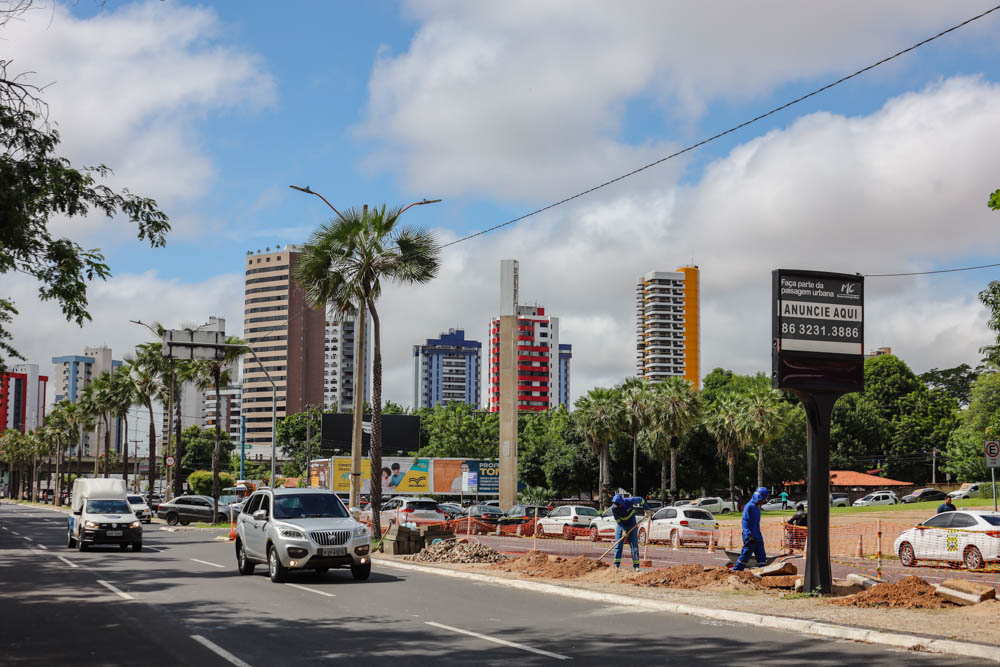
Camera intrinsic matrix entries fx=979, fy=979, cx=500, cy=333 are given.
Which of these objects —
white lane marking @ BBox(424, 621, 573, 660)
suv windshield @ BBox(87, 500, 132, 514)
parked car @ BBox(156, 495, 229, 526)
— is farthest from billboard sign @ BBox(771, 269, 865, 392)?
parked car @ BBox(156, 495, 229, 526)

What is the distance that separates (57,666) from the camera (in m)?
→ 9.73

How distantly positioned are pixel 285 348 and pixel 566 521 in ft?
527

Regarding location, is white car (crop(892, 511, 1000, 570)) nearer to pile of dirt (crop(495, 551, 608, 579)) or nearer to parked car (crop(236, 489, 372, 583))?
pile of dirt (crop(495, 551, 608, 579))

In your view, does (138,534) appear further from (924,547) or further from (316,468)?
(316,468)

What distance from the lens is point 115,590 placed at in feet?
57.7

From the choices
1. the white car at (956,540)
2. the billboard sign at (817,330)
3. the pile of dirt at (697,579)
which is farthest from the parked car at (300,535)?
the white car at (956,540)

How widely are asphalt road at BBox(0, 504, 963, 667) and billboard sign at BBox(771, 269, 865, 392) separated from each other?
4.26 meters

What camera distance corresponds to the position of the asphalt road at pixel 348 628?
1021 centimetres

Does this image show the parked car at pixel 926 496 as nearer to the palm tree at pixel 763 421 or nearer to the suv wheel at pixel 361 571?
the palm tree at pixel 763 421

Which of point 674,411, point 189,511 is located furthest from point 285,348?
point 189,511

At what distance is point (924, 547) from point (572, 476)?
199ft

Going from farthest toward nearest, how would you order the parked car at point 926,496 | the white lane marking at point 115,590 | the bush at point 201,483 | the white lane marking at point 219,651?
the bush at point 201,483
the parked car at point 926,496
the white lane marking at point 115,590
the white lane marking at point 219,651

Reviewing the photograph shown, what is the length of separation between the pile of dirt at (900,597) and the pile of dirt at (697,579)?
246cm

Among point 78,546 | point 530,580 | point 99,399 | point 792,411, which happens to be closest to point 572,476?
point 792,411
